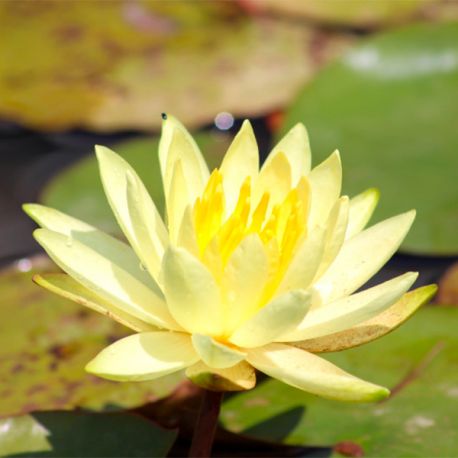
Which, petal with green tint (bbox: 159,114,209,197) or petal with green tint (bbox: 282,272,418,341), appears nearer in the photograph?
petal with green tint (bbox: 282,272,418,341)

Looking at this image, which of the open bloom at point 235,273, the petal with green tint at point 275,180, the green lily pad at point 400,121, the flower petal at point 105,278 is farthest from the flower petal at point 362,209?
the green lily pad at point 400,121

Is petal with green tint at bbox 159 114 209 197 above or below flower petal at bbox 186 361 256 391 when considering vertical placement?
above

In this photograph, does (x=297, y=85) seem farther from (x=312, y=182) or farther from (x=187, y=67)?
(x=312, y=182)

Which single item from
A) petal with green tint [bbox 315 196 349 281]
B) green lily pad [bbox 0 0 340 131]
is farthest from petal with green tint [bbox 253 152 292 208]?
green lily pad [bbox 0 0 340 131]

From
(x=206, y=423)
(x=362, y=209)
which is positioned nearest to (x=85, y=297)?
(x=206, y=423)

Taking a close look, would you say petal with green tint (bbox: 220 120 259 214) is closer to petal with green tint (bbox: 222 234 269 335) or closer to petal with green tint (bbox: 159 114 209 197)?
petal with green tint (bbox: 159 114 209 197)

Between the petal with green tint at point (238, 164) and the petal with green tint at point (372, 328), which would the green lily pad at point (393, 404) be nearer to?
the petal with green tint at point (372, 328)
